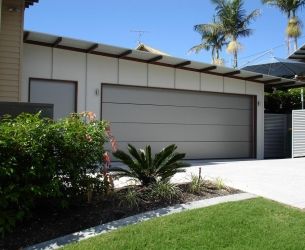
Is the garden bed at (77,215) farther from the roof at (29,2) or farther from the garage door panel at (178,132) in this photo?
the garage door panel at (178,132)

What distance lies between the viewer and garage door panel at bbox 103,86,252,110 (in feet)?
47.6

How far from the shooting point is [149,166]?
7.69 metres

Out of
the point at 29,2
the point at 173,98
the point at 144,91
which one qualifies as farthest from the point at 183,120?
the point at 29,2

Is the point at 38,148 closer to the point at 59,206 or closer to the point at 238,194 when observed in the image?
the point at 59,206

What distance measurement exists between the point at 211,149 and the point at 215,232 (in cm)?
1071

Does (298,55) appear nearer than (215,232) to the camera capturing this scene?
No

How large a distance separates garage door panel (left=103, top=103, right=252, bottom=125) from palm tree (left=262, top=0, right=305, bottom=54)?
28751 mm

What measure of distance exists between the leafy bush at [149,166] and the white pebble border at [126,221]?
858mm

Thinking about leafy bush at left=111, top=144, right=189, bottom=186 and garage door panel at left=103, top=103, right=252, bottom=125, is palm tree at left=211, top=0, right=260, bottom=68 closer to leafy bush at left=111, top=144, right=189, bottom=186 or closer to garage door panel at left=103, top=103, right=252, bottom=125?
garage door panel at left=103, top=103, right=252, bottom=125

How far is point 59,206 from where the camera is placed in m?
6.58

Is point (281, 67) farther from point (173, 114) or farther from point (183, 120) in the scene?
point (173, 114)

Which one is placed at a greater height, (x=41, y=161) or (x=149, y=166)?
(x=41, y=161)

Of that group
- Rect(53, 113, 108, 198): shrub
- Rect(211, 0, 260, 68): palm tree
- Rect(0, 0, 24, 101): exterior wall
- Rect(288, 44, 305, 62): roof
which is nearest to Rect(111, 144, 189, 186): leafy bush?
Rect(53, 113, 108, 198): shrub

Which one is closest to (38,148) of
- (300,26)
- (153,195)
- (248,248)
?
(153,195)
